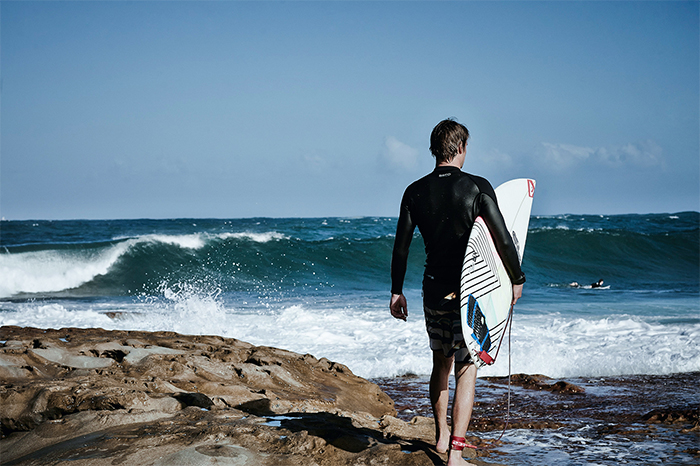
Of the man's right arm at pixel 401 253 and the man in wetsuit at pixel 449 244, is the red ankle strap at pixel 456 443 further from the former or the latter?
the man's right arm at pixel 401 253

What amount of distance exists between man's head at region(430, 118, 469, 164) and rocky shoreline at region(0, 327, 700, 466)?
1.56m

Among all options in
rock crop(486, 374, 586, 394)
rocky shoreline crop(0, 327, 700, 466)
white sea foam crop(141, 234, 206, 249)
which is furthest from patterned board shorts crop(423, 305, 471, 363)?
white sea foam crop(141, 234, 206, 249)

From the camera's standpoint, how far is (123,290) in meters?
15.8

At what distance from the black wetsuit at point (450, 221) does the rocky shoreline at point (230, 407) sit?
3.01ft

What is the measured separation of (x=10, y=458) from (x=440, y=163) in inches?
111

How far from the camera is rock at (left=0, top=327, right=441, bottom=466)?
281 centimetres

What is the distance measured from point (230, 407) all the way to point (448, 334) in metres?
1.84

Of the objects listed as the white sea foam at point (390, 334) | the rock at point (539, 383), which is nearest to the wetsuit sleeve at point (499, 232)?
the rock at point (539, 383)

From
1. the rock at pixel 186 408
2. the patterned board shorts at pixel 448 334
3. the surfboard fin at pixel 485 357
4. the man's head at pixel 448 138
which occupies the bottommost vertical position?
the rock at pixel 186 408

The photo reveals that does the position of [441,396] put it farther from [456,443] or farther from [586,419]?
[586,419]

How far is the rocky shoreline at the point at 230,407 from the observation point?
2.85 m

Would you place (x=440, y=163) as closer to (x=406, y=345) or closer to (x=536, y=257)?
(x=406, y=345)

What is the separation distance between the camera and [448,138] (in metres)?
2.89

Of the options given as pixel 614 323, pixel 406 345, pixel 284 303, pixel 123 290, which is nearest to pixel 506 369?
pixel 406 345
